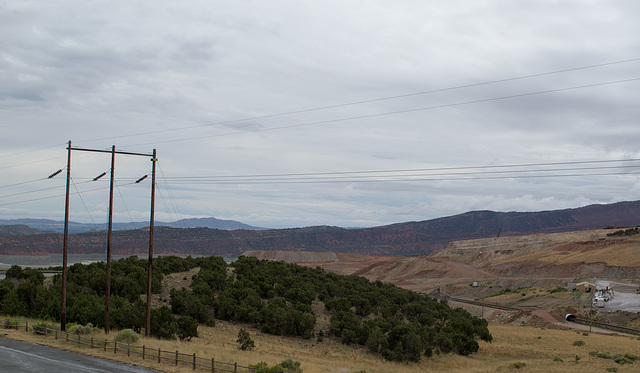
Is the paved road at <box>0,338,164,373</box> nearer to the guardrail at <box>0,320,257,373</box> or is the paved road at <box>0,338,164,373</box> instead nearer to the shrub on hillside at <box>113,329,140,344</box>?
the guardrail at <box>0,320,257,373</box>

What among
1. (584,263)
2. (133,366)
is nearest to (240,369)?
(133,366)

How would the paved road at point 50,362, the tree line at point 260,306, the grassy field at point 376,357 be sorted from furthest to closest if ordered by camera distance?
the tree line at point 260,306 → the grassy field at point 376,357 → the paved road at point 50,362

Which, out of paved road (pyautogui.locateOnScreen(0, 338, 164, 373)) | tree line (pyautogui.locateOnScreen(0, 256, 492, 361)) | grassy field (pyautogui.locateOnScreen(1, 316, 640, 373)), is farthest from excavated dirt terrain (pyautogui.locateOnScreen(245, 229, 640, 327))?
paved road (pyautogui.locateOnScreen(0, 338, 164, 373))

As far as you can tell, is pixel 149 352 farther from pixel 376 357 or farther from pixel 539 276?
pixel 539 276

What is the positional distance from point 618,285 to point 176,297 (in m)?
77.6

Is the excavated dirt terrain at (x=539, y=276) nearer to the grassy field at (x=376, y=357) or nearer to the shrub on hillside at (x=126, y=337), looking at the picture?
the grassy field at (x=376, y=357)

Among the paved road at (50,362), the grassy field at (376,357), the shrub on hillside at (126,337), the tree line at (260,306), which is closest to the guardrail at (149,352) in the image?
the grassy field at (376,357)

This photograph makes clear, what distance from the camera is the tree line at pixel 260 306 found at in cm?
3672

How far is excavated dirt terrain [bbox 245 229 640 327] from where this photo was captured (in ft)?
235

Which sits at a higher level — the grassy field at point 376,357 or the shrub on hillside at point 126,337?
the shrub on hillside at point 126,337

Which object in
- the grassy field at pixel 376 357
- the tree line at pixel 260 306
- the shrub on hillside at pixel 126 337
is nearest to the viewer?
the grassy field at pixel 376 357

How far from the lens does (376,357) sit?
123 feet

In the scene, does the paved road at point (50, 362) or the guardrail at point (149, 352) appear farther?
the guardrail at point (149, 352)

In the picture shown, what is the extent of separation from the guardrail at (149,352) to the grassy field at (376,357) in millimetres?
448
